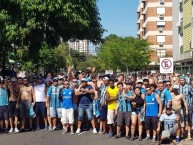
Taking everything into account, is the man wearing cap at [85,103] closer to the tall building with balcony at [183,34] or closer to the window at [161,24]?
the tall building with balcony at [183,34]

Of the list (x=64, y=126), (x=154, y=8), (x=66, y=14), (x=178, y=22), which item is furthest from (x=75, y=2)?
(x=154, y=8)

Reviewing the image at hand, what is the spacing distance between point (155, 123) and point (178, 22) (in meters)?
35.6

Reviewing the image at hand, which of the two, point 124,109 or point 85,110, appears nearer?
point 124,109

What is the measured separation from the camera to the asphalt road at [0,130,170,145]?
14.2 meters

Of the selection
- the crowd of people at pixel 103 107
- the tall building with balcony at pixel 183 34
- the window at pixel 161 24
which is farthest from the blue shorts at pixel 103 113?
the window at pixel 161 24

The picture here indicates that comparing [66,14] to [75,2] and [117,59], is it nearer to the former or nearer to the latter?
[75,2]

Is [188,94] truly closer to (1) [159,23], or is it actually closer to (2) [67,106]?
(2) [67,106]

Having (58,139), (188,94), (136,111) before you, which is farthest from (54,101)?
(188,94)

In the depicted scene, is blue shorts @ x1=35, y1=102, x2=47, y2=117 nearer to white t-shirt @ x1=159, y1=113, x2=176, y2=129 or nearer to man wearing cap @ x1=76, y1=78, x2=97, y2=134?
man wearing cap @ x1=76, y1=78, x2=97, y2=134

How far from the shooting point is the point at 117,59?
6638cm

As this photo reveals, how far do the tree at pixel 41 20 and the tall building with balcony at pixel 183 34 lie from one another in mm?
17517

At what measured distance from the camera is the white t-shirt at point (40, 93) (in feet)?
55.8

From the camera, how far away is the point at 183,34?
45062 millimetres

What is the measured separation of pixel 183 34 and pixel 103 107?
30664mm
